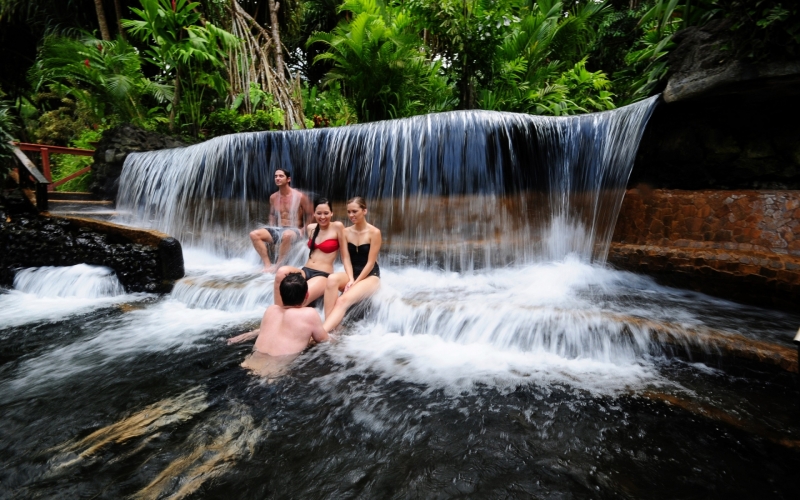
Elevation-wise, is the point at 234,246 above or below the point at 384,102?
below

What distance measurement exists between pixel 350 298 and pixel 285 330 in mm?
991

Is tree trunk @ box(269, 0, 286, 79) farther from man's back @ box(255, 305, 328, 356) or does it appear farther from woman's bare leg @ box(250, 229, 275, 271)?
man's back @ box(255, 305, 328, 356)

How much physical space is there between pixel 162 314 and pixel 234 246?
3.01 metres

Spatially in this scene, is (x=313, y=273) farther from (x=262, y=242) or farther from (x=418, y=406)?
(x=418, y=406)

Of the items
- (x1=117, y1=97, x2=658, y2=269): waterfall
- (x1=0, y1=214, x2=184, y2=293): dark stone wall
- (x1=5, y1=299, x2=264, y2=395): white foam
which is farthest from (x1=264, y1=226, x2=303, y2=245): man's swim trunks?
(x1=5, y1=299, x2=264, y2=395): white foam

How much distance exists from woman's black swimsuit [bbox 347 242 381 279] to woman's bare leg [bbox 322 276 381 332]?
0.14 m

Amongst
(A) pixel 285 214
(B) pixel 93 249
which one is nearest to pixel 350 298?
(A) pixel 285 214

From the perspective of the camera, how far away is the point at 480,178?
611 centimetres

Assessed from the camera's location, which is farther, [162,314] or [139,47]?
[139,47]

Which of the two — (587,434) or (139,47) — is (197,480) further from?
(139,47)

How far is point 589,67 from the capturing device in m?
13.6

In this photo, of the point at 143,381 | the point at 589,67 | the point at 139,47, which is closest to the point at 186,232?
the point at 143,381

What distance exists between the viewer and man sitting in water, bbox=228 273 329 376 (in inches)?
124

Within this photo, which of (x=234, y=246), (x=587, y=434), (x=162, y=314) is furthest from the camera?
(x=234, y=246)
